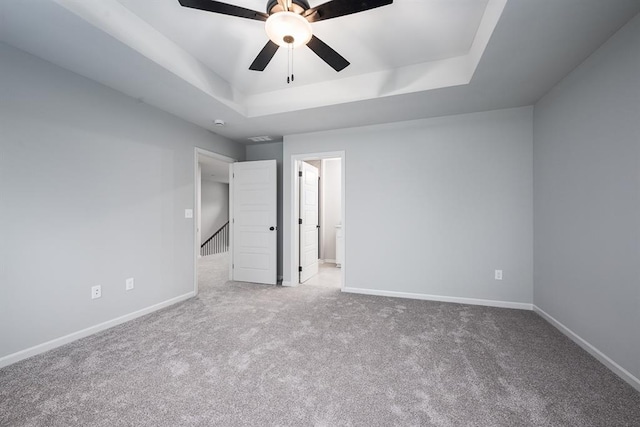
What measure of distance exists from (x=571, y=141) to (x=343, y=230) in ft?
8.88

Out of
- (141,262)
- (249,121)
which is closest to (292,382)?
(141,262)

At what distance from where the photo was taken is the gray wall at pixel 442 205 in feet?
10.9

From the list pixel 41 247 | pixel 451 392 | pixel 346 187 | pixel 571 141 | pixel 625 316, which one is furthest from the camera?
pixel 346 187

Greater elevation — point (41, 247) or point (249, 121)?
point (249, 121)

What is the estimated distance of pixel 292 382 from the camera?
188 centimetres

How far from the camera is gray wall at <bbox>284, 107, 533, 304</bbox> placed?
333 cm

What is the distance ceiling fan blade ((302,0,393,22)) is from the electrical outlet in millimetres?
3072

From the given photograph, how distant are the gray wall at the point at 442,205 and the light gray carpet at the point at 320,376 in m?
0.66

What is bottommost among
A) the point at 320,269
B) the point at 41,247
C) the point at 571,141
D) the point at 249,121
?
the point at 320,269

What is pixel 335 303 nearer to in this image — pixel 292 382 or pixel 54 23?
pixel 292 382

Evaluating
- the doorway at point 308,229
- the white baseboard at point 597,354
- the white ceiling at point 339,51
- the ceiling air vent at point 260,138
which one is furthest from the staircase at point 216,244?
the white baseboard at point 597,354

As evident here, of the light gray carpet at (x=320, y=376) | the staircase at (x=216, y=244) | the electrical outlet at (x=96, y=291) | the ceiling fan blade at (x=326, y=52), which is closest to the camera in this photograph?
the light gray carpet at (x=320, y=376)

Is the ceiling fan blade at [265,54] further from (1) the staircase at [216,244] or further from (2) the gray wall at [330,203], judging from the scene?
(1) the staircase at [216,244]

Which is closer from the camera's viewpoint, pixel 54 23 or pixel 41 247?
pixel 54 23
